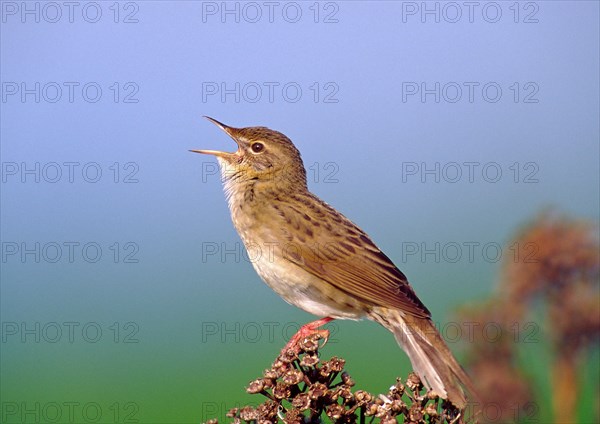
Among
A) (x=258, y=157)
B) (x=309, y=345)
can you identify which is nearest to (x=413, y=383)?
(x=309, y=345)

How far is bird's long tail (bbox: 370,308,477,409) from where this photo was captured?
2889 millimetres

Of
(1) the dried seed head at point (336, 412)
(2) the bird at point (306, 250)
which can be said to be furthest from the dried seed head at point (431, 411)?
(2) the bird at point (306, 250)

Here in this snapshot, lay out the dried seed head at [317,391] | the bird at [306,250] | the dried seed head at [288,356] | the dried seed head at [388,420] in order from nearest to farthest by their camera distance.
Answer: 1. the dried seed head at [388,420]
2. the dried seed head at [317,391]
3. the dried seed head at [288,356]
4. the bird at [306,250]

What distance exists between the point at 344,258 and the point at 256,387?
1.99 metres

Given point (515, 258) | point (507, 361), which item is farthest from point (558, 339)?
point (515, 258)

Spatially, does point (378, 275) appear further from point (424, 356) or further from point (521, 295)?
point (521, 295)

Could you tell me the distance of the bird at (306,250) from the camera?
4125mm

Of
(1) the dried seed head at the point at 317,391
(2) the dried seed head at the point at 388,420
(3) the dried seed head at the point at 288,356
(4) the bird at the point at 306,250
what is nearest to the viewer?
(2) the dried seed head at the point at 388,420

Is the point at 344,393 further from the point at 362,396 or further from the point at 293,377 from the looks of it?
the point at 293,377

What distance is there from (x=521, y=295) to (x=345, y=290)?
108 inches

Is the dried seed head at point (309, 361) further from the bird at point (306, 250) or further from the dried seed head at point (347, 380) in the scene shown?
the bird at point (306, 250)

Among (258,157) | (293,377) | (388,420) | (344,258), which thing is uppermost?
(258,157)

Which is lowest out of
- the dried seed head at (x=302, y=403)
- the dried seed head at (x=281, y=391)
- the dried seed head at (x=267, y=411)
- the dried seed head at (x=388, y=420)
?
the dried seed head at (x=388, y=420)

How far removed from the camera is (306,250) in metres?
4.50
